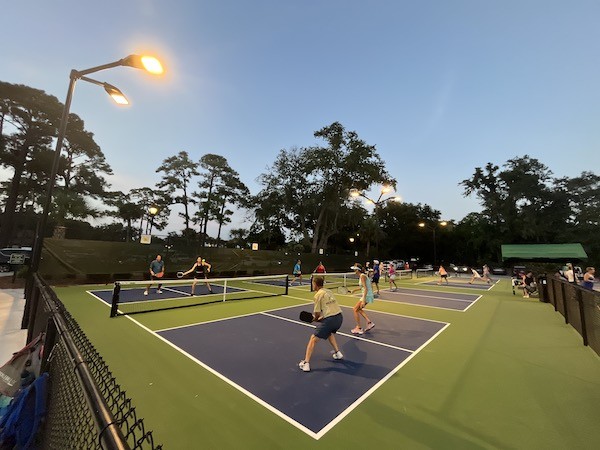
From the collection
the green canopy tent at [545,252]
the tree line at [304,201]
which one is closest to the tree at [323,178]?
the tree line at [304,201]

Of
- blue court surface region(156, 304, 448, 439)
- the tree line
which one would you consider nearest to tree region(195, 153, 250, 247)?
the tree line

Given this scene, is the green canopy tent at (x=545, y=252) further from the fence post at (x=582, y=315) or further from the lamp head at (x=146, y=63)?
the lamp head at (x=146, y=63)

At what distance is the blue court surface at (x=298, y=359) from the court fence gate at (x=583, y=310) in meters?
3.38

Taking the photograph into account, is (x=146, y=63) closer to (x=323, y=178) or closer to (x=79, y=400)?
(x=79, y=400)

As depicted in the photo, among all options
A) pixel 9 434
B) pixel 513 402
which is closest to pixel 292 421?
pixel 9 434

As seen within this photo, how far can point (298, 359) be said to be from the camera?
19.2 ft

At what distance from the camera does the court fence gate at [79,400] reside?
4.23ft

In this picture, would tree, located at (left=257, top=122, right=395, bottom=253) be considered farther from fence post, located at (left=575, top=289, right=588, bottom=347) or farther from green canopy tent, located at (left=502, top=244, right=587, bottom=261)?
fence post, located at (left=575, top=289, right=588, bottom=347)

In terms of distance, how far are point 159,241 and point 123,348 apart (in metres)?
13.1

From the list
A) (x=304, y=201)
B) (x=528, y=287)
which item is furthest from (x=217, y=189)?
(x=528, y=287)

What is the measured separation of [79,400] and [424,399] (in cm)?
460

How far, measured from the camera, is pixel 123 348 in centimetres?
614

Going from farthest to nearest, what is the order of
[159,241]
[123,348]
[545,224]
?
[545,224]
[159,241]
[123,348]

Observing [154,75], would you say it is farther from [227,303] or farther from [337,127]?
[337,127]
